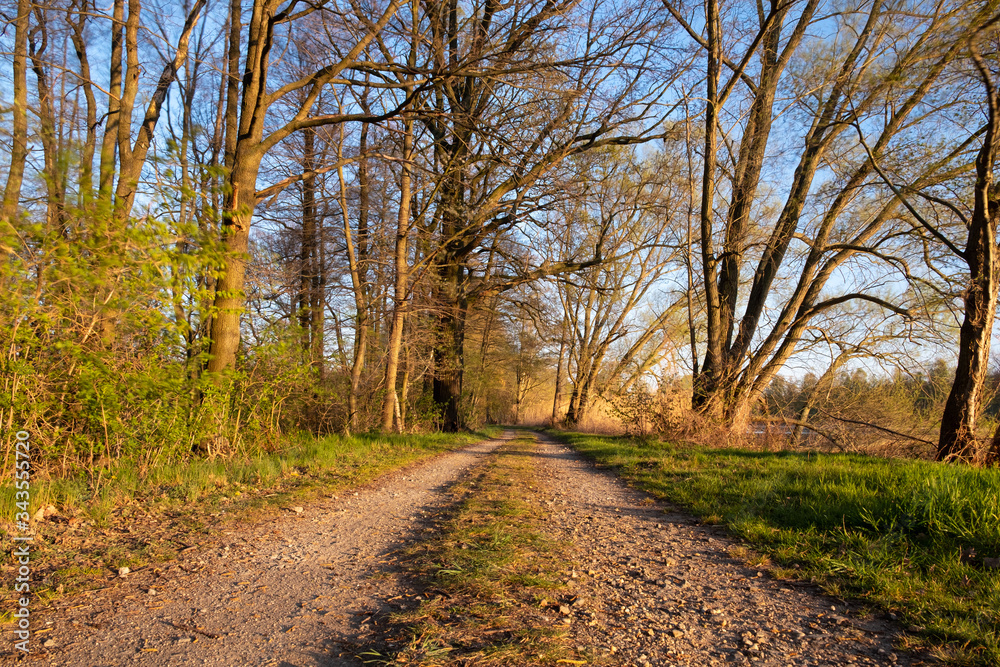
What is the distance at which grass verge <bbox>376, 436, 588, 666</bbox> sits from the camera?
210 cm

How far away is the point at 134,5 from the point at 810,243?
1454 cm

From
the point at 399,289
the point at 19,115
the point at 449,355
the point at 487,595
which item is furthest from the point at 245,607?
the point at 449,355

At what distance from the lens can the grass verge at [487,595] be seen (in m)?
2.10

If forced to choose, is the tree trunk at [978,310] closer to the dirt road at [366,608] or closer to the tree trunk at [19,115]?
the dirt road at [366,608]

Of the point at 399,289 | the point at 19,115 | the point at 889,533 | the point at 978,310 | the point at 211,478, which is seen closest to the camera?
the point at 889,533

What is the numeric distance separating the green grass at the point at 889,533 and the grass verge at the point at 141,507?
4.18 metres

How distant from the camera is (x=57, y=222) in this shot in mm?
5184

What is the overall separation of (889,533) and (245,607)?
4.30 meters

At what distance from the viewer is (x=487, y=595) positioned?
2.68 meters

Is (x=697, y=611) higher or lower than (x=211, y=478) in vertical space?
lower

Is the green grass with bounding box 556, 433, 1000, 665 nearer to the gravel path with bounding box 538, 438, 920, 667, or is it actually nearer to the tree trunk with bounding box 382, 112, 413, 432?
the gravel path with bounding box 538, 438, 920, 667

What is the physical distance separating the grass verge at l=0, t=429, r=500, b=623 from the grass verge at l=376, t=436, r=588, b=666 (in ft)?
5.83

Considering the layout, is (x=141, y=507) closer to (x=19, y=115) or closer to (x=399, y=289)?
(x=399, y=289)

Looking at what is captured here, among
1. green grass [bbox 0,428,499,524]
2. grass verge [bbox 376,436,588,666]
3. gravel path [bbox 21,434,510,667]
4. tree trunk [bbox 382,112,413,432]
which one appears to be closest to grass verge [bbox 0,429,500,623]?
green grass [bbox 0,428,499,524]
